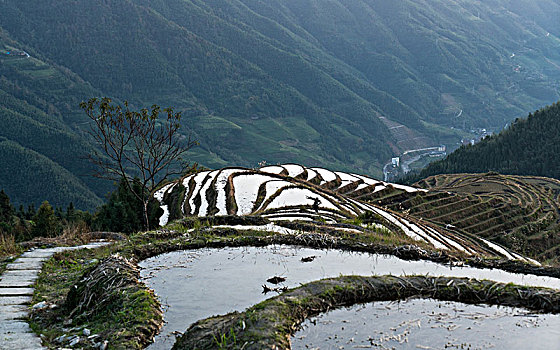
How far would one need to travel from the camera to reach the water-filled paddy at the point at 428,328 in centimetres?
753

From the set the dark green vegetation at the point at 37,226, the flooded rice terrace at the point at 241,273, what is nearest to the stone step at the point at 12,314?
the flooded rice terrace at the point at 241,273

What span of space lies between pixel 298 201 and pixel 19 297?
26464 mm

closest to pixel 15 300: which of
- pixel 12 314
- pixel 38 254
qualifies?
pixel 12 314

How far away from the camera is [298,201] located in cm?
3512

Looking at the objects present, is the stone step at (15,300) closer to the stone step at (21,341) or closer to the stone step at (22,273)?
the stone step at (22,273)

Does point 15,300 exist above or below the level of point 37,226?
below

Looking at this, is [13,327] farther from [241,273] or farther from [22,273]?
[241,273]

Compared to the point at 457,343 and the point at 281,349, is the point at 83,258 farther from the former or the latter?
the point at 457,343

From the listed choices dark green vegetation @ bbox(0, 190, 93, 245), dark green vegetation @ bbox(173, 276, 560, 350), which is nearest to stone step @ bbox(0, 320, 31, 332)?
dark green vegetation @ bbox(173, 276, 560, 350)

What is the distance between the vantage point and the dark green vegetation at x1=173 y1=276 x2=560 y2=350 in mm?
7219

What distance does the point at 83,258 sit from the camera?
41.5 ft

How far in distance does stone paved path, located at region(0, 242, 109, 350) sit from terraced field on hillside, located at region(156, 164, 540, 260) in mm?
13490

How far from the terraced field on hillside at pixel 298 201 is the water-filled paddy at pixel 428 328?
51.7ft

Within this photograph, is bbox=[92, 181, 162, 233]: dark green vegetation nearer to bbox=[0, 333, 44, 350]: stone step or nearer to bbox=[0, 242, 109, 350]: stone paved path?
bbox=[0, 242, 109, 350]: stone paved path
